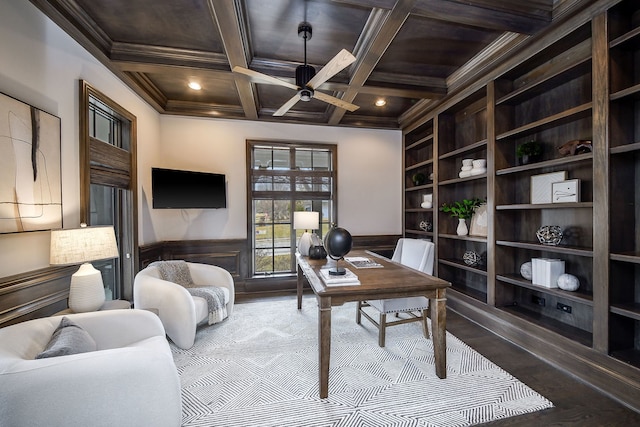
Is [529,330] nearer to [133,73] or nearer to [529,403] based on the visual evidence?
[529,403]

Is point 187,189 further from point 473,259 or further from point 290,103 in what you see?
point 473,259

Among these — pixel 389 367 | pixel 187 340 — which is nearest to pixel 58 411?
pixel 187 340

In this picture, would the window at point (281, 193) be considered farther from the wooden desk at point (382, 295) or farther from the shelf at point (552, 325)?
the shelf at point (552, 325)

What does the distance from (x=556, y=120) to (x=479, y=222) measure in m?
1.38

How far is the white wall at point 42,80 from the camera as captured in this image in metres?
1.70

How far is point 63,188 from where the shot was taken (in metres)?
2.12

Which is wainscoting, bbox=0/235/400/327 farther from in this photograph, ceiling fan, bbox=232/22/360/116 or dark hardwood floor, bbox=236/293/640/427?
dark hardwood floor, bbox=236/293/640/427

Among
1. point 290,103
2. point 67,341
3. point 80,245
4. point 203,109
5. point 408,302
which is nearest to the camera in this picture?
point 67,341

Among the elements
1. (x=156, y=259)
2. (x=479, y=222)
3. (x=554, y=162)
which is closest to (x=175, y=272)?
(x=156, y=259)

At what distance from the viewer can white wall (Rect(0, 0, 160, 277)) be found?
5.57ft

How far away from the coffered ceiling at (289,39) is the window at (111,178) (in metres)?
→ 0.45

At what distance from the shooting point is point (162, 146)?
13.0 ft

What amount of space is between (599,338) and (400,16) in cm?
283

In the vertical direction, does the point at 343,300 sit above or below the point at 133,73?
below
